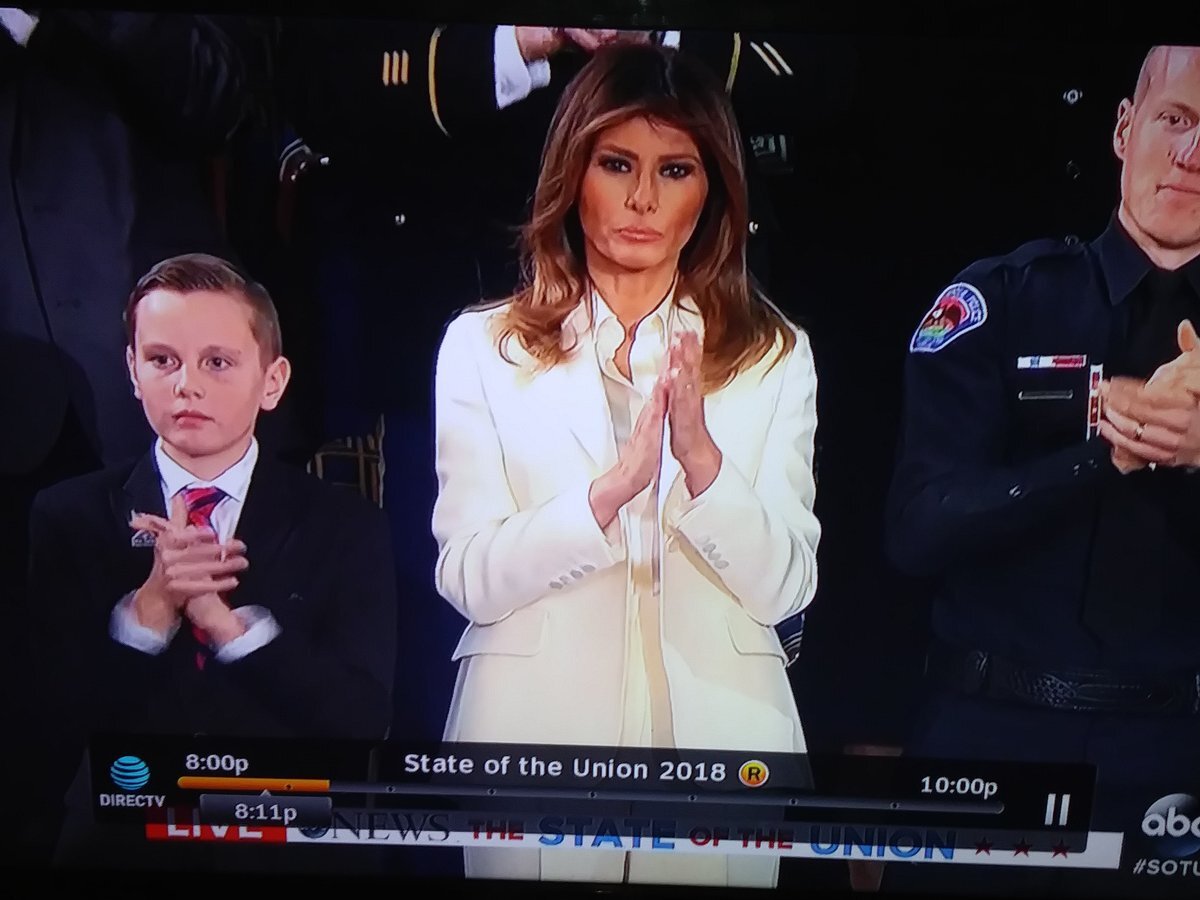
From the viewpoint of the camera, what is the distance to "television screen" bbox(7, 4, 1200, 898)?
1343 mm

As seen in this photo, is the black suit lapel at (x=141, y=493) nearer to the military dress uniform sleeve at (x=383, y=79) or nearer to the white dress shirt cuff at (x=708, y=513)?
the military dress uniform sleeve at (x=383, y=79)

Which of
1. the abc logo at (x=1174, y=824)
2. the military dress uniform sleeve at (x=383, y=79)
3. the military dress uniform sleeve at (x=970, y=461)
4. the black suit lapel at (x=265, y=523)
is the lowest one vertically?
the abc logo at (x=1174, y=824)

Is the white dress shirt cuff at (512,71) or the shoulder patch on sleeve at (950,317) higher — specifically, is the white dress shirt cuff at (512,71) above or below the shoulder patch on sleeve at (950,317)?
above

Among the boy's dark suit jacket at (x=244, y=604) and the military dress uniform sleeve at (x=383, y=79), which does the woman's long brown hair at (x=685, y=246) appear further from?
the boy's dark suit jacket at (x=244, y=604)

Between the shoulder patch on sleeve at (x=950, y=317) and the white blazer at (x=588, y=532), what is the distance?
0.14 meters

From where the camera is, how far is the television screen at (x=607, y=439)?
134cm

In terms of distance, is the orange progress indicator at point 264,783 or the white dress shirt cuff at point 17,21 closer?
the white dress shirt cuff at point 17,21

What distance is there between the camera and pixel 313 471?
4.65 ft

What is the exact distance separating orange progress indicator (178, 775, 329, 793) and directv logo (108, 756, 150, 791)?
48 millimetres

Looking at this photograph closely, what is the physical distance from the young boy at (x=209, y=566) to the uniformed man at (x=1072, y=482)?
2.30 feet

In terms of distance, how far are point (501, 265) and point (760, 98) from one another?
1.20 ft

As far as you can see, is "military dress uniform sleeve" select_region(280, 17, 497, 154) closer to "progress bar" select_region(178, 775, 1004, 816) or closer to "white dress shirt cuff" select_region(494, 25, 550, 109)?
"white dress shirt cuff" select_region(494, 25, 550, 109)

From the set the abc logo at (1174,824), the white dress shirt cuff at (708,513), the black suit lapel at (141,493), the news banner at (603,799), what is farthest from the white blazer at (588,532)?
the abc logo at (1174,824)

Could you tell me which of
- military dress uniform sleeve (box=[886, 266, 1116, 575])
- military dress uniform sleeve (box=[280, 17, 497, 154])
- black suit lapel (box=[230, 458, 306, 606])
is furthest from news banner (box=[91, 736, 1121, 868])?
military dress uniform sleeve (box=[280, 17, 497, 154])
